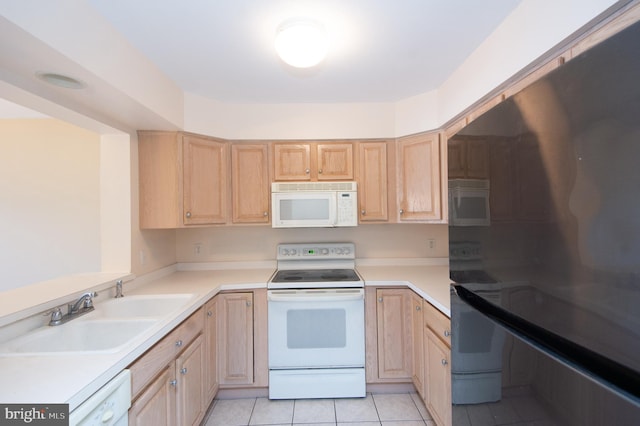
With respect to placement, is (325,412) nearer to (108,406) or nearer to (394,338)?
(394,338)

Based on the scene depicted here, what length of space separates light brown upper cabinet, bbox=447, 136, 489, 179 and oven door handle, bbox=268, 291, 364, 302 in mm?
1292

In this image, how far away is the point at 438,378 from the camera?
156 cm

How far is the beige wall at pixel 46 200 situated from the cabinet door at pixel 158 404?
5.78ft

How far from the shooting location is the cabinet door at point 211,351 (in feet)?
5.83

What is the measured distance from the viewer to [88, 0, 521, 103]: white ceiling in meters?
1.23

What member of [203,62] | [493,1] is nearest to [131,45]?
[203,62]

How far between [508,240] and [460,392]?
56cm

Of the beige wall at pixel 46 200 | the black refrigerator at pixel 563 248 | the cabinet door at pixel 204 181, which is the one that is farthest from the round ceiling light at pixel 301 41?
the beige wall at pixel 46 200

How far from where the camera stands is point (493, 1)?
1216 mm

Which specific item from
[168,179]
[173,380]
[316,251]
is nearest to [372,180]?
[316,251]

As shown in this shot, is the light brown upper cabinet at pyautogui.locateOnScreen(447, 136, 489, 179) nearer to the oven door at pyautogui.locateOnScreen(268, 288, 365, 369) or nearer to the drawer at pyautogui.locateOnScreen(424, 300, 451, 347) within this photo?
the drawer at pyautogui.locateOnScreen(424, 300, 451, 347)

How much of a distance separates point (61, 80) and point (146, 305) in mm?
1358

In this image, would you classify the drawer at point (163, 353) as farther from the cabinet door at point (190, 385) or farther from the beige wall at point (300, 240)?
the beige wall at point (300, 240)

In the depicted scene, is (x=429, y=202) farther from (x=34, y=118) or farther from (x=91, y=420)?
(x=34, y=118)
